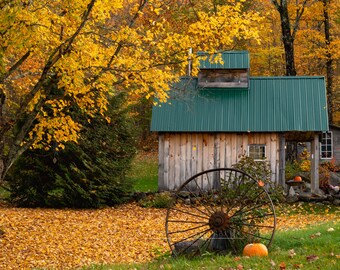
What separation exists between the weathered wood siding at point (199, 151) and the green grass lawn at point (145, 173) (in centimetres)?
292

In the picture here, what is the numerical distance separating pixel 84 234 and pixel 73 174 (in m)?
4.00

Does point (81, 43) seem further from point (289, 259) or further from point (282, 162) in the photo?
point (282, 162)

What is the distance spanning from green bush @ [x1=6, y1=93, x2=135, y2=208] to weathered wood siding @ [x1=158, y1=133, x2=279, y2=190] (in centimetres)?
205

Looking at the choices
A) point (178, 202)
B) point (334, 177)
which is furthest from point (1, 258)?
point (334, 177)

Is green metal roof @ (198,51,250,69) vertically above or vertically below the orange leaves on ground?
above

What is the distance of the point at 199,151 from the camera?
1847cm

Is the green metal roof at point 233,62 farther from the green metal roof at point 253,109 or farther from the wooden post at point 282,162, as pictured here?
the wooden post at point 282,162

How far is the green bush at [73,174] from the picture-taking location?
1617cm

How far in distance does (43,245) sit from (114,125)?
271 inches

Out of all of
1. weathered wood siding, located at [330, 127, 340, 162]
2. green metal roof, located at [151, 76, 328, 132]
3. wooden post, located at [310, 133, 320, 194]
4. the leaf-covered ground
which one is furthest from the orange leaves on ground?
weathered wood siding, located at [330, 127, 340, 162]

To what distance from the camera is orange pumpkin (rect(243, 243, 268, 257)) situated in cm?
786

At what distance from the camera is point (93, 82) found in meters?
8.81

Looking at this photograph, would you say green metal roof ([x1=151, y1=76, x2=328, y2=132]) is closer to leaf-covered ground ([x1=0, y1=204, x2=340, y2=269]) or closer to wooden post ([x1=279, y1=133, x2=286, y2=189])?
wooden post ([x1=279, y1=133, x2=286, y2=189])

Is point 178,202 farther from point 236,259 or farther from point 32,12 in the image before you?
point 32,12
